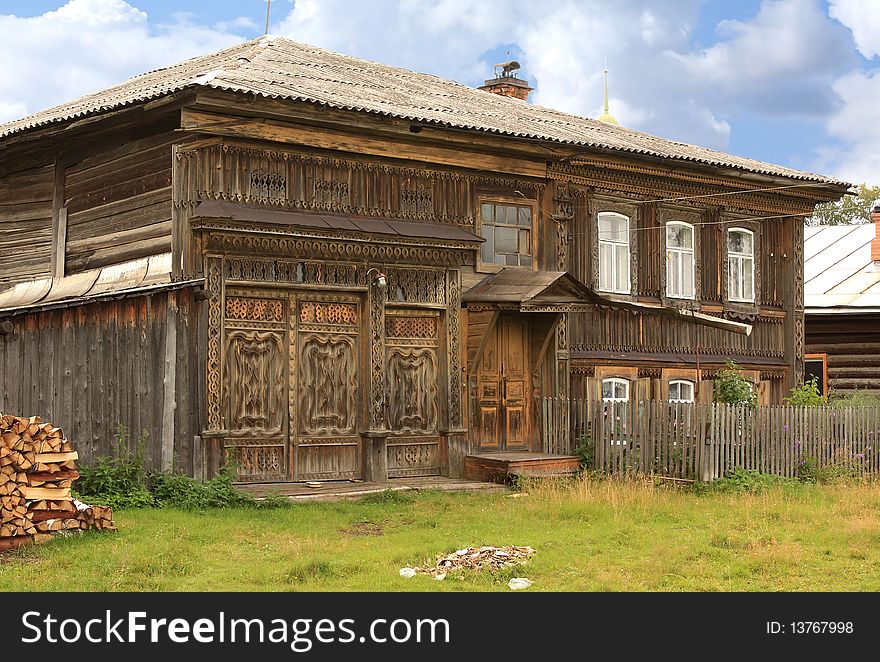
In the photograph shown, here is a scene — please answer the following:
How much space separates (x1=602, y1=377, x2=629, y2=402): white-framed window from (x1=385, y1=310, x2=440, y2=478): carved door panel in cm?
368

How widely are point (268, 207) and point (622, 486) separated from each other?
5.77 metres

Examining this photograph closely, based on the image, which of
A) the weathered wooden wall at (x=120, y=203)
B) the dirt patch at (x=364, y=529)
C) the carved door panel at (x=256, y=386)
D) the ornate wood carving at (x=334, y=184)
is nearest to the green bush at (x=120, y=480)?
the carved door panel at (x=256, y=386)

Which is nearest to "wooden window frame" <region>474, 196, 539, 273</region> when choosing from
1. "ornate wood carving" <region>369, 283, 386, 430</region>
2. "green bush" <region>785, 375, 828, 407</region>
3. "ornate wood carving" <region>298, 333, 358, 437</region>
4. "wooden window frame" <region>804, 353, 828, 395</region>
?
"ornate wood carving" <region>369, 283, 386, 430</region>

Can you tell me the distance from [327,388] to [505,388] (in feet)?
11.0

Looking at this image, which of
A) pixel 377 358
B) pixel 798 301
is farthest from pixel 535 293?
pixel 798 301

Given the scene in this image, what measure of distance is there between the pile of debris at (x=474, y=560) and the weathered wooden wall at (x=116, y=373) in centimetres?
515

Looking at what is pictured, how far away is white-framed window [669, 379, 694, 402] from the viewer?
2033 cm

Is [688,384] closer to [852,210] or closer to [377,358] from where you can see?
[377,358]

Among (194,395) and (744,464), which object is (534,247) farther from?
(194,395)

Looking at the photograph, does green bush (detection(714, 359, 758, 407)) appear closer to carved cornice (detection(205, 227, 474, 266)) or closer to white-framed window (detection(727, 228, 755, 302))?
white-framed window (detection(727, 228, 755, 302))

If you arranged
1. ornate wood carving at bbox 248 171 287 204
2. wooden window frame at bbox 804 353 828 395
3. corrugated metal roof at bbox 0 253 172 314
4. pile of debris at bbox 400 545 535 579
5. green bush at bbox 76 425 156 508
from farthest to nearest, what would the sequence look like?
wooden window frame at bbox 804 353 828 395 < ornate wood carving at bbox 248 171 287 204 < corrugated metal roof at bbox 0 253 172 314 < green bush at bbox 76 425 156 508 < pile of debris at bbox 400 545 535 579

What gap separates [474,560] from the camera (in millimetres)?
10164

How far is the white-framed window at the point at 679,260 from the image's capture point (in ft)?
66.8
